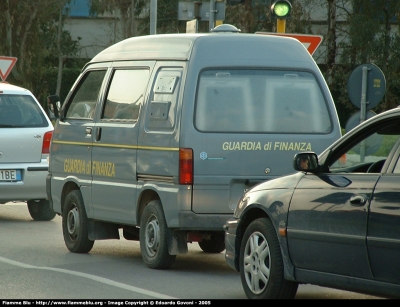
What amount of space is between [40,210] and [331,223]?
27.4 ft

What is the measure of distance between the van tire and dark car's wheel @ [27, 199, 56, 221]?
5007 mm

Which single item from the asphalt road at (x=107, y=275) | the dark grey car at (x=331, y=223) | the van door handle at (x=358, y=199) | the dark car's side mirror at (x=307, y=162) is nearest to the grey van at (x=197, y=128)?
the asphalt road at (x=107, y=275)

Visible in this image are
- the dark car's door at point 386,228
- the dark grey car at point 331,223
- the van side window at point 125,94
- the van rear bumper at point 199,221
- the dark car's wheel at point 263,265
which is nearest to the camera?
the dark car's door at point 386,228

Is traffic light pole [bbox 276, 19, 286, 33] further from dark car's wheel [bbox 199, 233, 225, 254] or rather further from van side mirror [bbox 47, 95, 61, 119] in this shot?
dark car's wheel [bbox 199, 233, 225, 254]

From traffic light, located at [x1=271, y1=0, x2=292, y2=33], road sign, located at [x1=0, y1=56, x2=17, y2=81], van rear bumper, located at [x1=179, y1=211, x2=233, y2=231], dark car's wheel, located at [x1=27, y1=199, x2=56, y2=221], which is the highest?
traffic light, located at [x1=271, y1=0, x2=292, y2=33]

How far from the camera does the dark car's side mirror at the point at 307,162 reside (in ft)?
23.3

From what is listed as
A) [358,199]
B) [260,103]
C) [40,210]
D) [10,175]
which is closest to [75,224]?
[260,103]

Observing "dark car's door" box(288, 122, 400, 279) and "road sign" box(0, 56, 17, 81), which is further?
"road sign" box(0, 56, 17, 81)

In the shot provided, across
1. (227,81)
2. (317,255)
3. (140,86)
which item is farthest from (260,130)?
(317,255)

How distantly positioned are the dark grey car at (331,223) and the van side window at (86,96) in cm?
338

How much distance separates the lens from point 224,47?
9.53 meters

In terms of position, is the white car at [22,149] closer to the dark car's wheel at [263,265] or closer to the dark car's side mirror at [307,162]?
the dark car's wheel at [263,265]

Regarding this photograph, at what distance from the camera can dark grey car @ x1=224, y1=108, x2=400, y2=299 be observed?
20.9 feet

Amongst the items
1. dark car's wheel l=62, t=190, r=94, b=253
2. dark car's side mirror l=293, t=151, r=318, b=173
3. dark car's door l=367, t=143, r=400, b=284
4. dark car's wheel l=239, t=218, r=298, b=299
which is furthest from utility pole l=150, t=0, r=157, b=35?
dark car's door l=367, t=143, r=400, b=284
